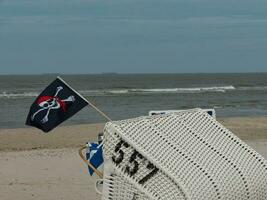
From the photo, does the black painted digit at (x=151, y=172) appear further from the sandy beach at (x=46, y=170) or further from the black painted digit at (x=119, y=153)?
the sandy beach at (x=46, y=170)

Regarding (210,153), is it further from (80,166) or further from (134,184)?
(80,166)

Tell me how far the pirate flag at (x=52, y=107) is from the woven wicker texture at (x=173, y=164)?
3.91 ft

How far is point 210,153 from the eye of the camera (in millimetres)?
4590

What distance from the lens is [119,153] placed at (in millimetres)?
4316

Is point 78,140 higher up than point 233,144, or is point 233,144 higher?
point 233,144

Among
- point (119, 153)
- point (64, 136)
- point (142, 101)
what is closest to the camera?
point (119, 153)

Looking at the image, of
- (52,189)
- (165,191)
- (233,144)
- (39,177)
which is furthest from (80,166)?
(165,191)

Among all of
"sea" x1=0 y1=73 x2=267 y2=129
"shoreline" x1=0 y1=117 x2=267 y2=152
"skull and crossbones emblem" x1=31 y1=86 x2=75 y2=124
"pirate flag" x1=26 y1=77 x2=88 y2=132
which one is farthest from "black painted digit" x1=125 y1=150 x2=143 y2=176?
"sea" x1=0 y1=73 x2=267 y2=129

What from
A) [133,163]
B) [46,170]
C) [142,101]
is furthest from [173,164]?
[142,101]

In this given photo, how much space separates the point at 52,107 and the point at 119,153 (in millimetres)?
1418

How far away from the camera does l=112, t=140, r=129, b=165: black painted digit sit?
4297 mm

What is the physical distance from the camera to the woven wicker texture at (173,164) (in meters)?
4.14

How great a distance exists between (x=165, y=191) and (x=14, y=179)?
6076 millimetres

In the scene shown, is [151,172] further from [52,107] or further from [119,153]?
[52,107]
